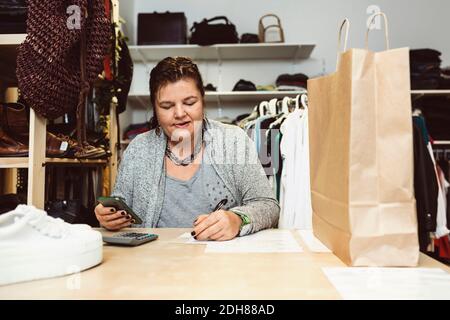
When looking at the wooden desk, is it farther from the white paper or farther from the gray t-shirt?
the gray t-shirt

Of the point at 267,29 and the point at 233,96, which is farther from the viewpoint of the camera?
the point at 267,29

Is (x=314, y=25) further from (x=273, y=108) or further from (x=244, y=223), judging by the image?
(x=244, y=223)

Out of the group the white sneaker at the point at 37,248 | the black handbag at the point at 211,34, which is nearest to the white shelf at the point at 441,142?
the black handbag at the point at 211,34

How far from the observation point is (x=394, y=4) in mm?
3512

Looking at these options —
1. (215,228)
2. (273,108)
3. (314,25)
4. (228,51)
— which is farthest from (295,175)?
(314,25)

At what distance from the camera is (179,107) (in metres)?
1.39

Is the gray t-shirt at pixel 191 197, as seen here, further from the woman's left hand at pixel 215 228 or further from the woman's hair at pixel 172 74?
the woman's left hand at pixel 215 228

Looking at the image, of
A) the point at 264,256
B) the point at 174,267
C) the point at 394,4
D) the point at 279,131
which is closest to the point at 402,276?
the point at 264,256

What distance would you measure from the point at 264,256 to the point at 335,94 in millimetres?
344

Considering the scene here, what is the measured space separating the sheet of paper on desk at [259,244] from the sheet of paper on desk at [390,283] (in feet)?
0.62

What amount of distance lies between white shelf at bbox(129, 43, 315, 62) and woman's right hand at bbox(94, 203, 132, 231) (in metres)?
2.32

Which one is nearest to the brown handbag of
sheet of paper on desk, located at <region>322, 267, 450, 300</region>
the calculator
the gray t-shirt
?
the gray t-shirt

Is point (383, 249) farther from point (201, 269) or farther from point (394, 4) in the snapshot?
point (394, 4)

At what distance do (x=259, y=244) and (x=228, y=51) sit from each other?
269cm
